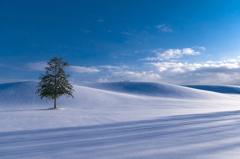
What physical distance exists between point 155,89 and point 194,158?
5526cm

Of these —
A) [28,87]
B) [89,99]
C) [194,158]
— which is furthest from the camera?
[28,87]

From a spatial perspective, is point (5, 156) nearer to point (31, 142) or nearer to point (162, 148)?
point (31, 142)

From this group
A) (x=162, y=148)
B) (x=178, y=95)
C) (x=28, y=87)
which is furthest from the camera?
(x=178, y=95)

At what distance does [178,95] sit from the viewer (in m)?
50.3

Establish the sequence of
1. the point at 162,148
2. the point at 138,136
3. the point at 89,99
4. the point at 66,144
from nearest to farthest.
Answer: the point at 162,148 → the point at 66,144 → the point at 138,136 → the point at 89,99

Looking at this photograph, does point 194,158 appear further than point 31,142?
No

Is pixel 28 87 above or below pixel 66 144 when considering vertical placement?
above

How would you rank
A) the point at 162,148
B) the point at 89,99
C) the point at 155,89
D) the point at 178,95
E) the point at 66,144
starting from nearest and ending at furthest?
the point at 162,148 < the point at 66,144 < the point at 89,99 < the point at 178,95 < the point at 155,89

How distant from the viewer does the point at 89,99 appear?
34531mm

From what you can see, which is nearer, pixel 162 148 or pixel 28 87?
pixel 162 148

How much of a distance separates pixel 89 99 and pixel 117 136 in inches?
1132

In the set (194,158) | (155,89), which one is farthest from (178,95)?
(194,158)

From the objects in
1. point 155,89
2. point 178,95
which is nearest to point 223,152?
point 178,95

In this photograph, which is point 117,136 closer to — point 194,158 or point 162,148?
point 162,148
